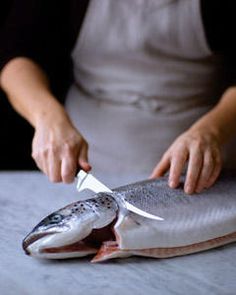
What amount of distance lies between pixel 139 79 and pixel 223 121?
227 mm

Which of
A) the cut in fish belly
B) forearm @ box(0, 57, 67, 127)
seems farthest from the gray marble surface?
forearm @ box(0, 57, 67, 127)

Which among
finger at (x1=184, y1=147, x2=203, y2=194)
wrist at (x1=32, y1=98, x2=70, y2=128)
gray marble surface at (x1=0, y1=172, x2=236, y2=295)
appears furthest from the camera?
wrist at (x1=32, y1=98, x2=70, y2=128)

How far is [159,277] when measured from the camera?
0.83m

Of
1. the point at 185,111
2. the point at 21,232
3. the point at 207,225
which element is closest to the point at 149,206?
the point at 207,225

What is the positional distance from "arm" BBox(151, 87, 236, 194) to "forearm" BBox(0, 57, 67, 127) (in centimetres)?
19

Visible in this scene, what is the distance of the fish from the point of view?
2.77 ft

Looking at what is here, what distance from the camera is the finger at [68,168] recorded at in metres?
0.97

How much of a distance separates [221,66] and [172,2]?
0.17 metres

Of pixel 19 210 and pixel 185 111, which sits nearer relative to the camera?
pixel 19 210

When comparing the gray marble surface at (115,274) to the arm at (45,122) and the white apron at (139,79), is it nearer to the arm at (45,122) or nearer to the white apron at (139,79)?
the arm at (45,122)

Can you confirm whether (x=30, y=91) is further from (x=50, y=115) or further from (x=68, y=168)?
(x=68, y=168)

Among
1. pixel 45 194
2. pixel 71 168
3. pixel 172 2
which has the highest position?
pixel 172 2

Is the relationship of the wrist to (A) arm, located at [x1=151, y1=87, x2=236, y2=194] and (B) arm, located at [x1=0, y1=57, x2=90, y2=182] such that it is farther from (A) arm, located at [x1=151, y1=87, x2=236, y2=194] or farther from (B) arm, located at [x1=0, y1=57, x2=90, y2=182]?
(A) arm, located at [x1=151, y1=87, x2=236, y2=194]

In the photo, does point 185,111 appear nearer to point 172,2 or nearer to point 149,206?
point 172,2
